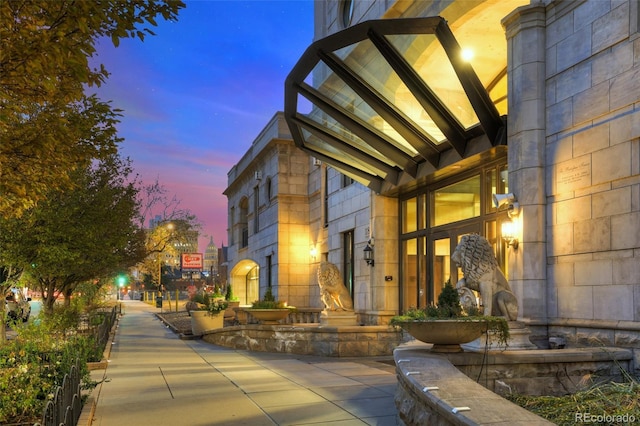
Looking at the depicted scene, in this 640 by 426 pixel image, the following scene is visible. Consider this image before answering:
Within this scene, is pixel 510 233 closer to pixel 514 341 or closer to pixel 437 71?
pixel 514 341

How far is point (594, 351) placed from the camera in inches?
344

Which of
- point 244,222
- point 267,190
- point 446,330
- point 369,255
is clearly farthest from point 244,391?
point 244,222

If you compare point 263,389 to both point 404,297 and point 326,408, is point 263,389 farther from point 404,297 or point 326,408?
point 404,297

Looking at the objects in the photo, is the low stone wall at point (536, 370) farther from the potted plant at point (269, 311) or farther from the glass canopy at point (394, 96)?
the potted plant at point (269, 311)

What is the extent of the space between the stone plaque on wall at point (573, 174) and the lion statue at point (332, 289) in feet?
26.2

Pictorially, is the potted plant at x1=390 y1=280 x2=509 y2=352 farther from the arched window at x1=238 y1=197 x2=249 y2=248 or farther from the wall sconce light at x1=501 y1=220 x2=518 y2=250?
the arched window at x1=238 y1=197 x2=249 y2=248

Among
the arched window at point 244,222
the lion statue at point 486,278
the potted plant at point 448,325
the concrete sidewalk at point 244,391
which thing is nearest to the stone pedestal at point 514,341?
the lion statue at point 486,278

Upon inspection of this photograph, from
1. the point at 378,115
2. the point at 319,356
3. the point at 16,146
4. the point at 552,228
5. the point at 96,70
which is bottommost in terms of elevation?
the point at 319,356

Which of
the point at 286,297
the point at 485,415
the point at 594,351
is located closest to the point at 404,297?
the point at 594,351

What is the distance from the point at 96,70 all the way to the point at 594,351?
7982mm

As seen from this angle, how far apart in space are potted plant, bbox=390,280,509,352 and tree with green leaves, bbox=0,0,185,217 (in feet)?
15.0

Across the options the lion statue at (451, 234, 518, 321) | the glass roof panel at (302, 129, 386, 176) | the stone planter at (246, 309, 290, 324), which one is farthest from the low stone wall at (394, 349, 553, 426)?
the stone planter at (246, 309, 290, 324)

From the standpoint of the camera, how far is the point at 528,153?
1091 centimetres

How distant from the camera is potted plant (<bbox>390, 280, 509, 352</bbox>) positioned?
7711 mm
